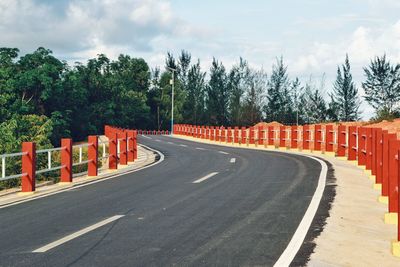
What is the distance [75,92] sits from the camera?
6081 cm

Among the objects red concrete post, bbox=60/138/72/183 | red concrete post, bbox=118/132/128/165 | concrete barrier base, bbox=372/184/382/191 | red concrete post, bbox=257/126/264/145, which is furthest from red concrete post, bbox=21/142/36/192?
red concrete post, bbox=257/126/264/145

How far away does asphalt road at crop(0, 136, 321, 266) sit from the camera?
19.8 feet

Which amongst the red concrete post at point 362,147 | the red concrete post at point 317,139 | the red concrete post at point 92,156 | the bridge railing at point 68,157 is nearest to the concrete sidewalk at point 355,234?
the red concrete post at point 362,147

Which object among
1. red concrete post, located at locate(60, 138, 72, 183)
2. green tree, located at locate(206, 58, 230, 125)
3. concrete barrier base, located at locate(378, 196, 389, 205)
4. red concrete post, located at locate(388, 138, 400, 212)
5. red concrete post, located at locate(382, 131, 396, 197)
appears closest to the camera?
red concrete post, located at locate(388, 138, 400, 212)

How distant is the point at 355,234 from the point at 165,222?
289 centimetres

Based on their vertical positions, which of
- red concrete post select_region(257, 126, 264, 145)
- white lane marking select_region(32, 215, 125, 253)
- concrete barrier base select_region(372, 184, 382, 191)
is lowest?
white lane marking select_region(32, 215, 125, 253)

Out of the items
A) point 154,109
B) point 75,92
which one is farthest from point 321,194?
point 154,109

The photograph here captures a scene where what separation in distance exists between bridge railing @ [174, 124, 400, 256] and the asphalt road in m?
1.54

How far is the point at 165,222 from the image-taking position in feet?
26.4

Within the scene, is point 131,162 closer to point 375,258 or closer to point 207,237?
point 207,237

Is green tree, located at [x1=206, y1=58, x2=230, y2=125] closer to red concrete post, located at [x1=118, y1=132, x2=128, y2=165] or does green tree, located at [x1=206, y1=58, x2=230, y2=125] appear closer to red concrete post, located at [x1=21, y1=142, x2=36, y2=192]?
red concrete post, located at [x1=118, y1=132, x2=128, y2=165]

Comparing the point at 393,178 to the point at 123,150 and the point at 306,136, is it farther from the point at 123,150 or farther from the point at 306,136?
the point at 306,136

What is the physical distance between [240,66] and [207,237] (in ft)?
Answer: 257

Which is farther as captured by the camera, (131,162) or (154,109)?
(154,109)
